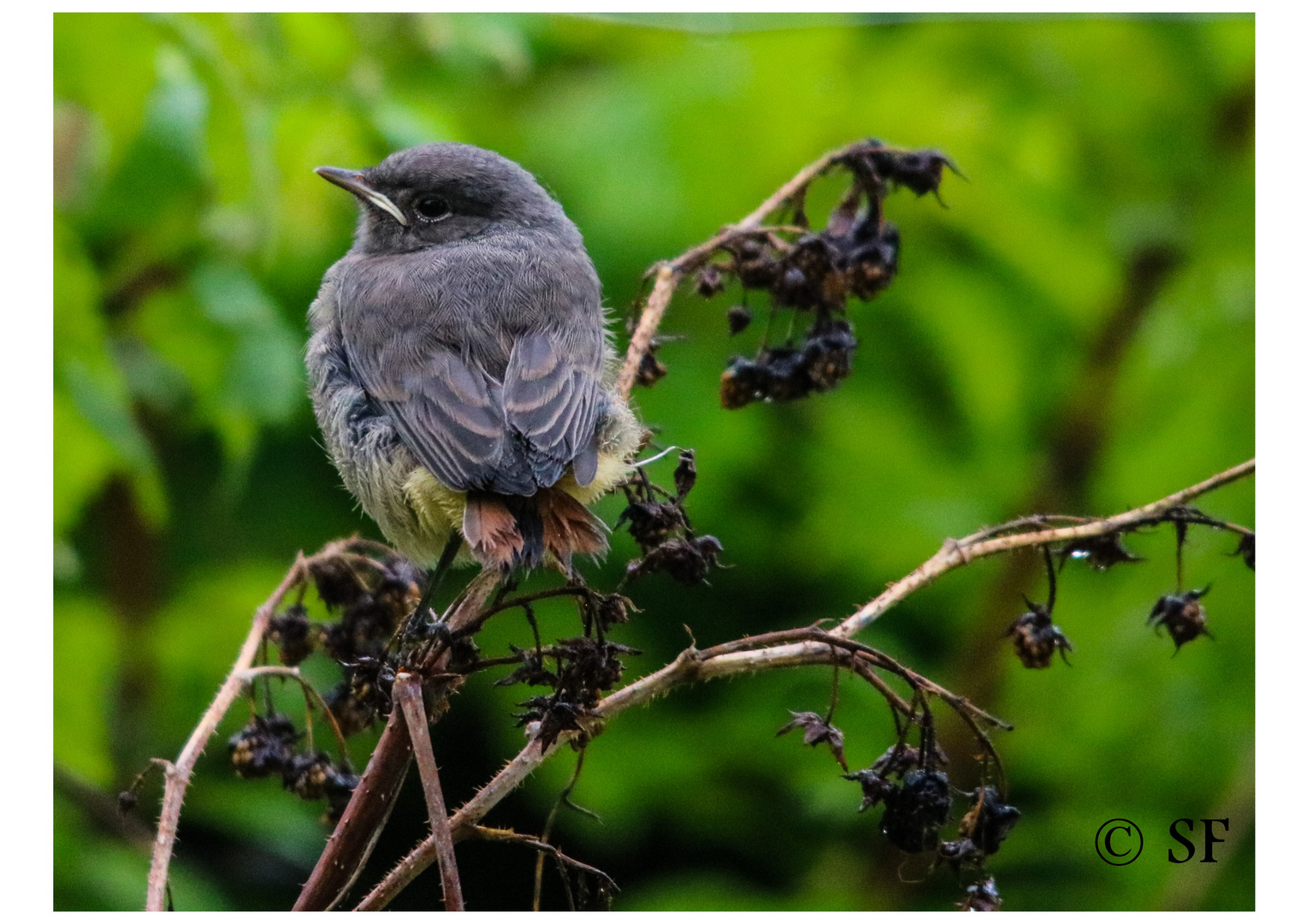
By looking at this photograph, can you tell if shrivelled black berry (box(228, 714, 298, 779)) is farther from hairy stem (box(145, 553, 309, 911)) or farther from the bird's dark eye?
the bird's dark eye

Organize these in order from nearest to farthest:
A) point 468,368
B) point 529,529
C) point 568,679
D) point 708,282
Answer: point 568,679 → point 529,529 → point 708,282 → point 468,368

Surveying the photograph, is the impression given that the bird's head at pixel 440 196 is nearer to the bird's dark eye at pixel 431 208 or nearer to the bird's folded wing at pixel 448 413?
the bird's dark eye at pixel 431 208

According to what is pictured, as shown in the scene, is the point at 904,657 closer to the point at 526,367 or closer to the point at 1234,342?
the point at 1234,342

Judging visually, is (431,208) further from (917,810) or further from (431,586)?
(917,810)

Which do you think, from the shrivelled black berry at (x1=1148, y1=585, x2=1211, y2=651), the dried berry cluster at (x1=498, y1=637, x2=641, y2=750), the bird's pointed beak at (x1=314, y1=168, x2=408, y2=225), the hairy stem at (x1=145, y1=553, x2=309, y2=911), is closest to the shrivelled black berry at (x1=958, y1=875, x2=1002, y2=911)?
the shrivelled black berry at (x1=1148, y1=585, x2=1211, y2=651)

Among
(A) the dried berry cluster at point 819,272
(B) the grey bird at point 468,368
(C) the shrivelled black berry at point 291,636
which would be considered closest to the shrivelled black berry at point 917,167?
(A) the dried berry cluster at point 819,272

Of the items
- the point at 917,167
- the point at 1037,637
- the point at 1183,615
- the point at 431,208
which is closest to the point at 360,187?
the point at 431,208

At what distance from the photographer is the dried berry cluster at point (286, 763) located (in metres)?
2.12

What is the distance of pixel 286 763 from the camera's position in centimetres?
212

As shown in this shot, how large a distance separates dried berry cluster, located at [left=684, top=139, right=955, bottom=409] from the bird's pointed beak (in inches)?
36.6

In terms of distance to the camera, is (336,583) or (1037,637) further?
(336,583)

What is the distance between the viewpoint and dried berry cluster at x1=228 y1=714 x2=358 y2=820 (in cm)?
212

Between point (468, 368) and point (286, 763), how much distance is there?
840 millimetres

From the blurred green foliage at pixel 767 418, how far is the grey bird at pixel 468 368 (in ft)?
0.54
